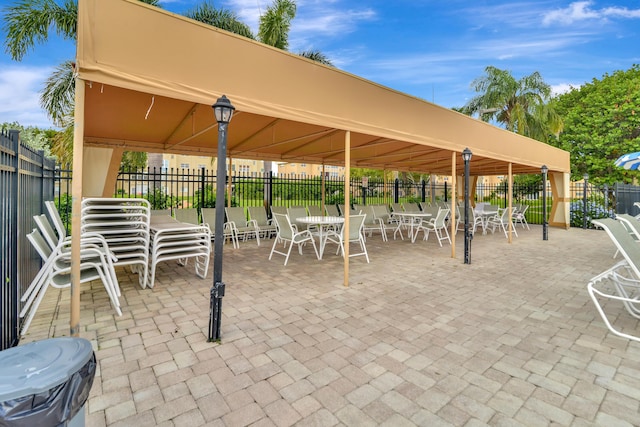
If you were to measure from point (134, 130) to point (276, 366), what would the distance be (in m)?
5.10

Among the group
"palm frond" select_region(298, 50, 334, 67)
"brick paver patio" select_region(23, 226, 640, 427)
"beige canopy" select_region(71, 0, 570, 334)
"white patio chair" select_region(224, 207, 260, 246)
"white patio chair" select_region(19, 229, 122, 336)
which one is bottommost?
"brick paver patio" select_region(23, 226, 640, 427)

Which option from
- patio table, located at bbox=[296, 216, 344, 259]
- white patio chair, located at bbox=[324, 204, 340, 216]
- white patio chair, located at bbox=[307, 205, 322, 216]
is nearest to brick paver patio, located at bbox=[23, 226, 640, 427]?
patio table, located at bbox=[296, 216, 344, 259]

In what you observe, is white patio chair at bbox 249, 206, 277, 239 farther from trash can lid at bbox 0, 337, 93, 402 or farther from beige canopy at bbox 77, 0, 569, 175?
trash can lid at bbox 0, 337, 93, 402

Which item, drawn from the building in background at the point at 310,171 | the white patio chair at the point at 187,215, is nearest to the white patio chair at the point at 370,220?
the building in background at the point at 310,171

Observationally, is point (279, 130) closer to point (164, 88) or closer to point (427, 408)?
point (164, 88)

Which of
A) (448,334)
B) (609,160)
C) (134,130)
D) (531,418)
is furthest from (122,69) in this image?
(609,160)

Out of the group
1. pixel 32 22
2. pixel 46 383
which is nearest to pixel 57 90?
pixel 32 22

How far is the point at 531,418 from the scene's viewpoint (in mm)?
1717

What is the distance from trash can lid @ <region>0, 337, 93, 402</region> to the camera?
95 centimetres

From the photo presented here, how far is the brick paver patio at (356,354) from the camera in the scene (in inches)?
69.8

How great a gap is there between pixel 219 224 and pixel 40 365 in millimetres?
1666

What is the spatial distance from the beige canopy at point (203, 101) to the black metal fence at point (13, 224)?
0.42 m

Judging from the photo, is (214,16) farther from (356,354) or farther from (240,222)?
(356,354)

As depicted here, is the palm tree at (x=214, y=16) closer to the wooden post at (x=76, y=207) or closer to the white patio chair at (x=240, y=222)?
the white patio chair at (x=240, y=222)
